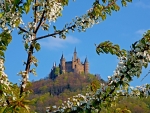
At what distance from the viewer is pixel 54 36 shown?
5.78 meters

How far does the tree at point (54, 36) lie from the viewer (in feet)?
12.5

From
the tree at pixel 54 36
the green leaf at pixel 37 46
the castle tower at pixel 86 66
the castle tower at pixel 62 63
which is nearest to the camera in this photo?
the tree at pixel 54 36

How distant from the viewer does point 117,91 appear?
405cm

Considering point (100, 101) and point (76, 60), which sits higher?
point (76, 60)

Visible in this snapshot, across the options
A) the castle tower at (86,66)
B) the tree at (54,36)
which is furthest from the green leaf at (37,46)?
the castle tower at (86,66)

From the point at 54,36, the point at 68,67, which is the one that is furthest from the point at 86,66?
the point at 54,36

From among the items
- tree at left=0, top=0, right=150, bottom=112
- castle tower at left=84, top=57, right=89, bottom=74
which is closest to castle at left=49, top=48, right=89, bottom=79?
castle tower at left=84, top=57, right=89, bottom=74

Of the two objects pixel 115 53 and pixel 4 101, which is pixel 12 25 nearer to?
pixel 4 101

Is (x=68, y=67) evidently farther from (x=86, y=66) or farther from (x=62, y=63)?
(x=86, y=66)

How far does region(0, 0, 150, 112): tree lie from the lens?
3797 millimetres

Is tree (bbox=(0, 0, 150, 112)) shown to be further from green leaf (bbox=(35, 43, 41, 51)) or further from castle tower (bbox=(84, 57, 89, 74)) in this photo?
castle tower (bbox=(84, 57, 89, 74))

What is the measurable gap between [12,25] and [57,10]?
80 centimetres

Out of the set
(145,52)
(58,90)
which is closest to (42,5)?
(145,52)

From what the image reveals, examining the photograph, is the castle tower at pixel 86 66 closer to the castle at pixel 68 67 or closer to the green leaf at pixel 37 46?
the castle at pixel 68 67
